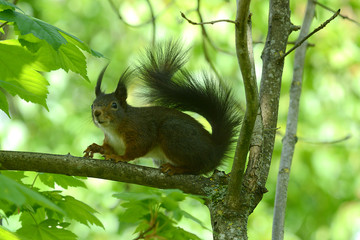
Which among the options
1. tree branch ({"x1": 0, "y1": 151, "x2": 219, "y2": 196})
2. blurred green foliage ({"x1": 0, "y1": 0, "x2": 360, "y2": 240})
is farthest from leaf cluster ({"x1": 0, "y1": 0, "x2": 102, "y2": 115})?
blurred green foliage ({"x1": 0, "y1": 0, "x2": 360, "y2": 240})

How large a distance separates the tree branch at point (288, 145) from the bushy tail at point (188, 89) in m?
0.41

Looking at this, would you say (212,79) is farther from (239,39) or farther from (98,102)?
(239,39)

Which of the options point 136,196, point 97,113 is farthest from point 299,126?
point 136,196

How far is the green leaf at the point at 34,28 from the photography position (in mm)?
1498

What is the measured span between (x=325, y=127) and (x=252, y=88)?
11.2 feet

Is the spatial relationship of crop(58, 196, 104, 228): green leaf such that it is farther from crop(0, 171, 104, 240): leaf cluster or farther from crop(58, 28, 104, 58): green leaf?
crop(58, 28, 104, 58): green leaf

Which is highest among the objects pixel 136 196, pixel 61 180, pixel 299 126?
pixel 299 126

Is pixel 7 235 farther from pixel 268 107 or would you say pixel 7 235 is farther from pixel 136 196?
pixel 268 107

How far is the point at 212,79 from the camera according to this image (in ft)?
9.27

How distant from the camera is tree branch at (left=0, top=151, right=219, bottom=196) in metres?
1.89

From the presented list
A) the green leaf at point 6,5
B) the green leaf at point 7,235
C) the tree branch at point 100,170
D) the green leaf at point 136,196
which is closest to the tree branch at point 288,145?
the tree branch at point 100,170

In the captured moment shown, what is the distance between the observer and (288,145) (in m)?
2.34

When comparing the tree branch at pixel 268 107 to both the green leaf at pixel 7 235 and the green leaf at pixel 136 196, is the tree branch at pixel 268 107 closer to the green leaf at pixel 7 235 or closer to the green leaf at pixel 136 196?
the green leaf at pixel 136 196

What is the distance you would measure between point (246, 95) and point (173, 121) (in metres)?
1.33
